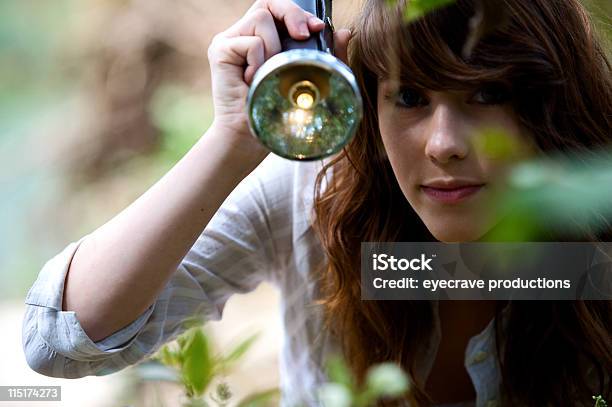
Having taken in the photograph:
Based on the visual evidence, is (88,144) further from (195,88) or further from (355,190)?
(355,190)

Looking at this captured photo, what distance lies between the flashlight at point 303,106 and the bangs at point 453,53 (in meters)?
0.31

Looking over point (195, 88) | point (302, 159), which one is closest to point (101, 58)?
point (195, 88)

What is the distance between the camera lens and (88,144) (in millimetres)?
3186

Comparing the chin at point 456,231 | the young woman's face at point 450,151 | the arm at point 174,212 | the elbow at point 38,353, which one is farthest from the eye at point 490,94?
the elbow at point 38,353

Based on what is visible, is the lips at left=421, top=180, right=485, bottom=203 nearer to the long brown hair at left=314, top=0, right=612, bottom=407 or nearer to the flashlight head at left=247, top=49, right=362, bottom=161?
the long brown hair at left=314, top=0, right=612, bottom=407

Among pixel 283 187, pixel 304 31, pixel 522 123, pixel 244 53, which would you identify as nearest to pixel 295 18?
pixel 304 31

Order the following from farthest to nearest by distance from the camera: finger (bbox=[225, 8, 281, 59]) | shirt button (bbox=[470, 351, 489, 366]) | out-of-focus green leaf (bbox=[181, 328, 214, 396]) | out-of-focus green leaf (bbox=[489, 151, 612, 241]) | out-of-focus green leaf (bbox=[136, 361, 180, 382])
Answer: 1. shirt button (bbox=[470, 351, 489, 366])
2. finger (bbox=[225, 8, 281, 59])
3. out-of-focus green leaf (bbox=[136, 361, 180, 382])
4. out-of-focus green leaf (bbox=[181, 328, 214, 396])
5. out-of-focus green leaf (bbox=[489, 151, 612, 241])

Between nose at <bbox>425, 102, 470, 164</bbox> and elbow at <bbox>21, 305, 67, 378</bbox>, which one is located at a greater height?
nose at <bbox>425, 102, 470, 164</bbox>

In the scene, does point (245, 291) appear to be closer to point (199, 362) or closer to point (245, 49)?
point (245, 49)

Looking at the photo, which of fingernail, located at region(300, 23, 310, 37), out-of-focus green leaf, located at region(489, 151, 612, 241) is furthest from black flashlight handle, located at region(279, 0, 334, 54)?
out-of-focus green leaf, located at region(489, 151, 612, 241)

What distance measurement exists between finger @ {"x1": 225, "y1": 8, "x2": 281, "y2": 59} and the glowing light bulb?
0.63 ft

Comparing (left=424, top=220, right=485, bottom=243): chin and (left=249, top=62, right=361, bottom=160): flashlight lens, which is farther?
(left=424, top=220, right=485, bottom=243): chin

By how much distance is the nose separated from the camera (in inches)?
37.9

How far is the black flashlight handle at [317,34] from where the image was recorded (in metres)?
0.83
